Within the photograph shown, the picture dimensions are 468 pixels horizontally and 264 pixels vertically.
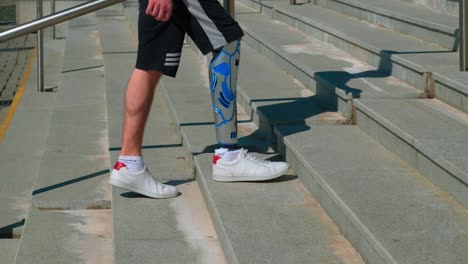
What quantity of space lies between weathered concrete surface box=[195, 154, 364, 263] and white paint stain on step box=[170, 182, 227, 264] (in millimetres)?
59

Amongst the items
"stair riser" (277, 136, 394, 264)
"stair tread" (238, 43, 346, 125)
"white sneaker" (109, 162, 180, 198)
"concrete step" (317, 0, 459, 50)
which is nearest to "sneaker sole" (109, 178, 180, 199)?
"white sneaker" (109, 162, 180, 198)

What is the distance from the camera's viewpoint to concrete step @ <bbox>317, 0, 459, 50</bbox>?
5953mm

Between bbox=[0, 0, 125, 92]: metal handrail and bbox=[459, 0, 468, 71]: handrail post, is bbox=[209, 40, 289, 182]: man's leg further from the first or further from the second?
bbox=[459, 0, 468, 71]: handrail post

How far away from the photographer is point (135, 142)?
4414mm

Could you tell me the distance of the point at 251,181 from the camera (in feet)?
14.6

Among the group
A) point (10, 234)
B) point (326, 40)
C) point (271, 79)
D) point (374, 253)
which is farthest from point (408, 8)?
point (374, 253)

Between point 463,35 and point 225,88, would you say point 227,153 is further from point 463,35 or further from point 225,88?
point 463,35

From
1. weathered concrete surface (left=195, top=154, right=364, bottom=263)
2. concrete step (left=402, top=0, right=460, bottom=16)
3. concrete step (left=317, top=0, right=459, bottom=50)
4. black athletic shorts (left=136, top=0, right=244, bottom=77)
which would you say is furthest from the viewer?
concrete step (left=402, top=0, right=460, bottom=16)

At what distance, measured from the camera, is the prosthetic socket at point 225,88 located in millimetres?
4359

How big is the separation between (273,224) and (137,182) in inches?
32.3

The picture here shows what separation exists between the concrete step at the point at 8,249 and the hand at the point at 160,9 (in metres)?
1.28

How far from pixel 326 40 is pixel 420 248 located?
13.5 ft

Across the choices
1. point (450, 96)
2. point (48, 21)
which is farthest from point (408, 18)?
point (48, 21)

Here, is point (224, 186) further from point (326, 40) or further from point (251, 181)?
point (326, 40)
